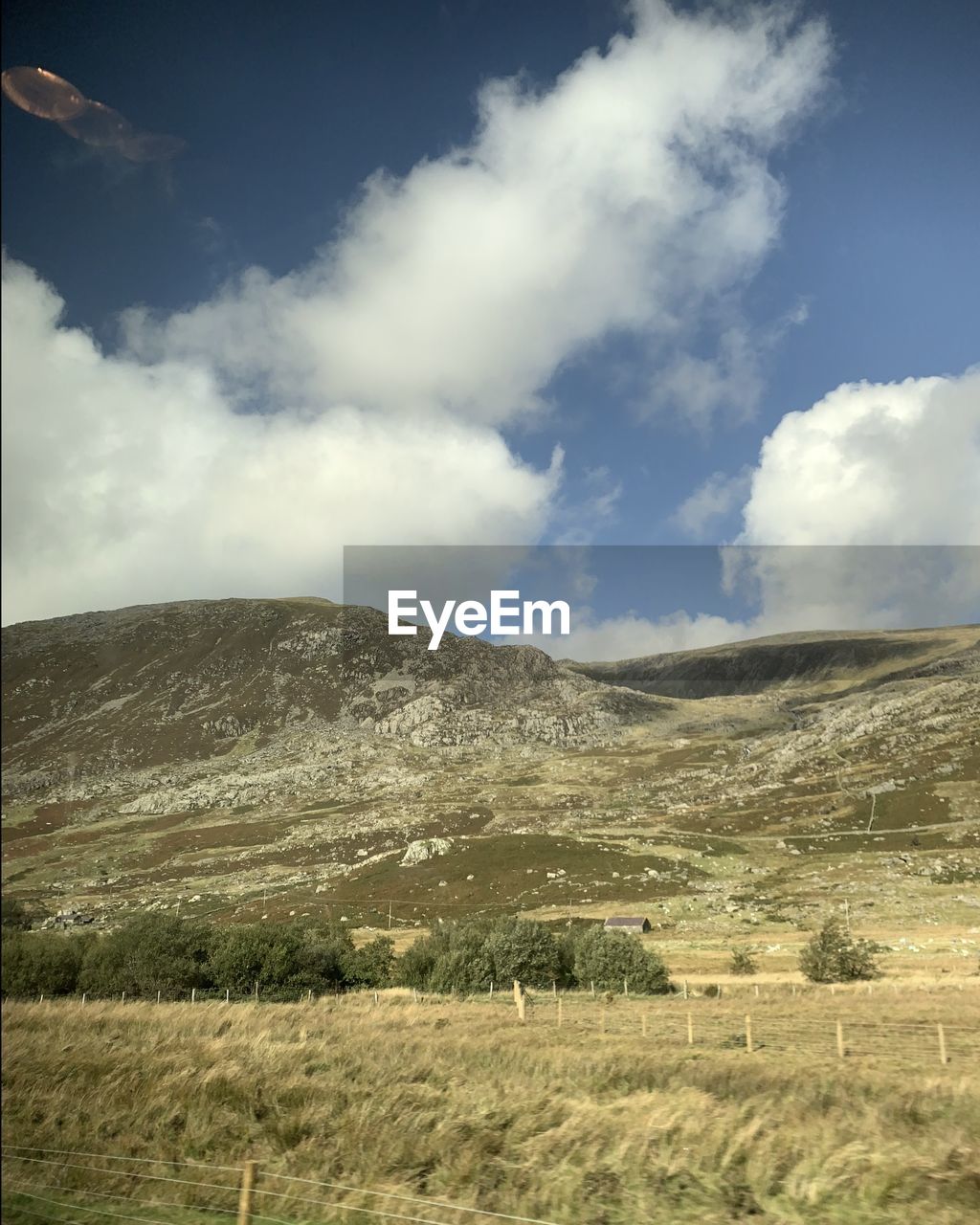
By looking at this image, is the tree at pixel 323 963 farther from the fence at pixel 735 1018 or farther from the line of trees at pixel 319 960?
the fence at pixel 735 1018

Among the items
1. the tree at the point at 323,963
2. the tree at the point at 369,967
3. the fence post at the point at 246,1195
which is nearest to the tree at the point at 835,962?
the tree at the point at 369,967

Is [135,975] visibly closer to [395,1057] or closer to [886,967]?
[395,1057]

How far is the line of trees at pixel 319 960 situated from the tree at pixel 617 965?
2.9 inches

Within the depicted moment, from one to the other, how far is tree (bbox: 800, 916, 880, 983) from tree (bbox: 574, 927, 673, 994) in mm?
11595

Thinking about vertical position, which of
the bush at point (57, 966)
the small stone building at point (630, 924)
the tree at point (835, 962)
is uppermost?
the bush at point (57, 966)

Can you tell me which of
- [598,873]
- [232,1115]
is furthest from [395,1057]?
[598,873]

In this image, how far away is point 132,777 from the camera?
13475 cm

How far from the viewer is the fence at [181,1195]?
872cm

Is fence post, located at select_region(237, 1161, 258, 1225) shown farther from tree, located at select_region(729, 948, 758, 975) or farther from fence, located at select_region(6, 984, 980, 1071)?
tree, located at select_region(729, 948, 758, 975)

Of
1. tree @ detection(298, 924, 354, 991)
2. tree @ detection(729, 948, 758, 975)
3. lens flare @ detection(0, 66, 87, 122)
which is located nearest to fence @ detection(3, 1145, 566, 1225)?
lens flare @ detection(0, 66, 87, 122)

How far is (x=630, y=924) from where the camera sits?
3462 inches

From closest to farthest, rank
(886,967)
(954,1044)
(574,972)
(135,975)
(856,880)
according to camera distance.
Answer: (954,1044)
(135,975)
(574,972)
(886,967)
(856,880)

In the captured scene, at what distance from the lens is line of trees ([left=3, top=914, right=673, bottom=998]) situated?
4203cm

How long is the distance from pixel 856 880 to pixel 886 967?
5940 centimetres
